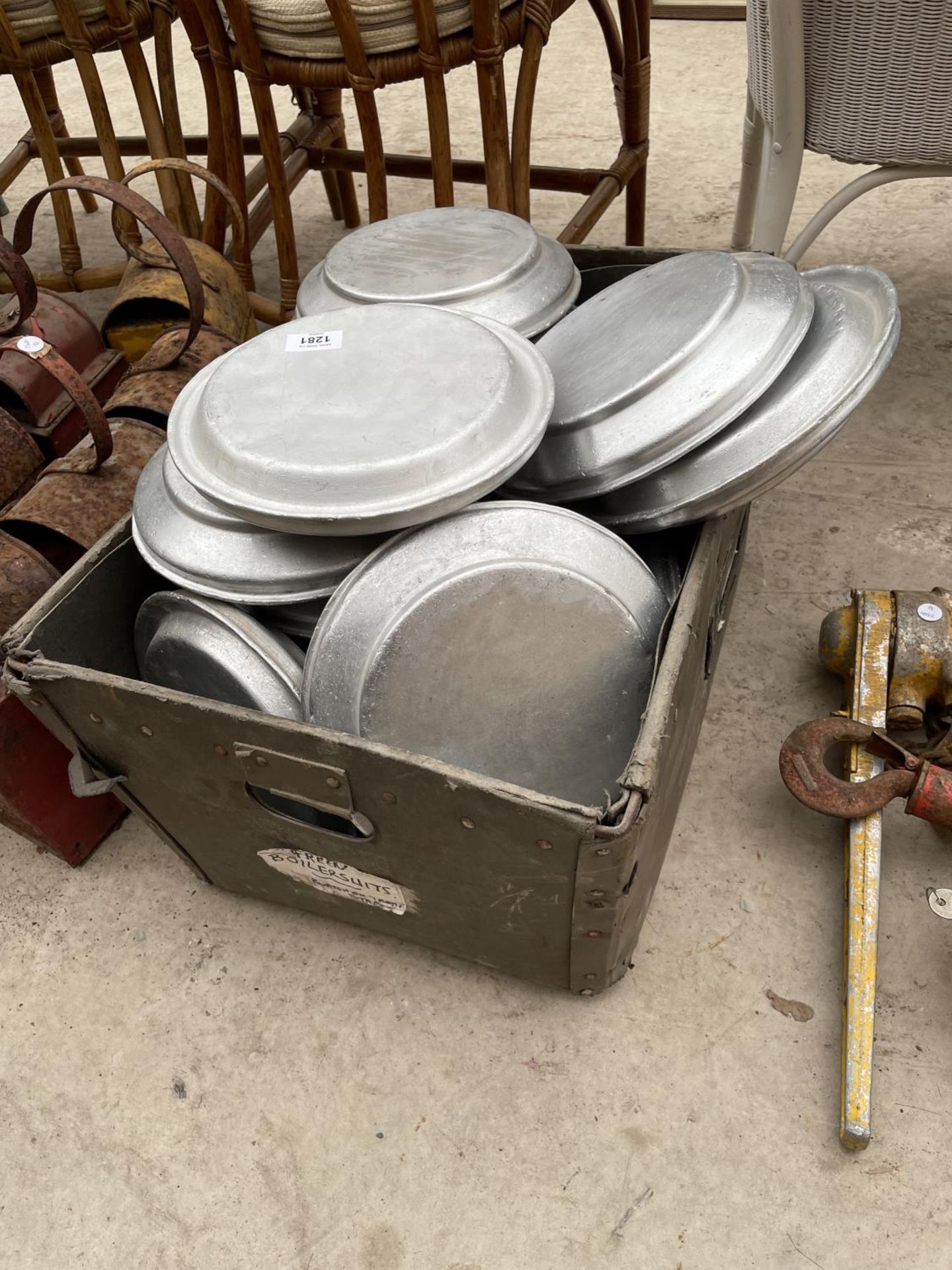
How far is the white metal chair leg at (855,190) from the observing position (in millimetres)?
1974

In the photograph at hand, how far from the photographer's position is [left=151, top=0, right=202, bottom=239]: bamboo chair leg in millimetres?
2400

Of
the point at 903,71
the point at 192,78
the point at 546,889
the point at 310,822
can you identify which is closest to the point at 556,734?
the point at 546,889

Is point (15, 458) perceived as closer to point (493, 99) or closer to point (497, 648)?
point (497, 648)

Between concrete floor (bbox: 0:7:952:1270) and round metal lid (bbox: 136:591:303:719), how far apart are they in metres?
0.49

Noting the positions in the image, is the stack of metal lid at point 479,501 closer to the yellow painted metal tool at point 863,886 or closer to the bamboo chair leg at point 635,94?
the yellow painted metal tool at point 863,886

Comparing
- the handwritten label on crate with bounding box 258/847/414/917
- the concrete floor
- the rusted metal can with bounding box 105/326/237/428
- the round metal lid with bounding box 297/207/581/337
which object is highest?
the round metal lid with bounding box 297/207/581/337

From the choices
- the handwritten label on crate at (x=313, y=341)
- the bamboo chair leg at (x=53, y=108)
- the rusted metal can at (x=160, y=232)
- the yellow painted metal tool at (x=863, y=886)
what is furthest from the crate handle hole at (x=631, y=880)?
the bamboo chair leg at (x=53, y=108)

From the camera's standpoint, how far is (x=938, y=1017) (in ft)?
4.60

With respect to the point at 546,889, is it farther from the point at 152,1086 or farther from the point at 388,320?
the point at 388,320

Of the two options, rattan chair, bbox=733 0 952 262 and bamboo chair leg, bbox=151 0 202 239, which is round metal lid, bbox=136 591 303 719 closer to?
rattan chair, bbox=733 0 952 262

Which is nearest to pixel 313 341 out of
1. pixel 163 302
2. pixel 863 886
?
pixel 163 302

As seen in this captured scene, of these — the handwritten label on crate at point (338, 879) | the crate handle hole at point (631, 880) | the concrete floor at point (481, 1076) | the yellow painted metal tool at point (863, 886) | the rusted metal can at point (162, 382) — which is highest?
the rusted metal can at point (162, 382)

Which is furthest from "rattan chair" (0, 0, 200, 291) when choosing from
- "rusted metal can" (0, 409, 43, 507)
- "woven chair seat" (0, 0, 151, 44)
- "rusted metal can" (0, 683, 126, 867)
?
"rusted metal can" (0, 683, 126, 867)

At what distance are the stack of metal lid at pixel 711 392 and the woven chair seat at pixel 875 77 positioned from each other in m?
0.64
